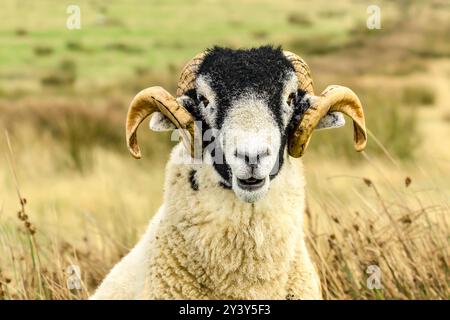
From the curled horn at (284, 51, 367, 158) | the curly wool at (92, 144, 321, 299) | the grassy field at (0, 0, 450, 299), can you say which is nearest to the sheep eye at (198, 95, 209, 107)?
the curly wool at (92, 144, 321, 299)

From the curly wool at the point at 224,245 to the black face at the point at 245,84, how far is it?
20 centimetres

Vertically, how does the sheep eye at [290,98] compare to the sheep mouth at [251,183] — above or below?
above

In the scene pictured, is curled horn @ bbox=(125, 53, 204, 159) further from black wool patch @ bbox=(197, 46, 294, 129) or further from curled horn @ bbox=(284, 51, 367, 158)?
curled horn @ bbox=(284, 51, 367, 158)

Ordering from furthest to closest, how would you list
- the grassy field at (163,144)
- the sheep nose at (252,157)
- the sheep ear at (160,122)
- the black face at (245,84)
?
the grassy field at (163,144), the sheep ear at (160,122), the black face at (245,84), the sheep nose at (252,157)

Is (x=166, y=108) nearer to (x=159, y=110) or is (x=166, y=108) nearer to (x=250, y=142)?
(x=159, y=110)

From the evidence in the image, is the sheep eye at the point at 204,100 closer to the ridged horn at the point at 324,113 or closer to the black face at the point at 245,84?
the black face at the point at 245,84

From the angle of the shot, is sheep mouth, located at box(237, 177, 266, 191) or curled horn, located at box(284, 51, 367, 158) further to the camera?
curled horn, located at box(284, 51, 367, 158)

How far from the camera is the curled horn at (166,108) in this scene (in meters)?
4.22

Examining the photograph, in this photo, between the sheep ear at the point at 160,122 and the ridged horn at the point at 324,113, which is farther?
the sheep ear at the point at 160,122

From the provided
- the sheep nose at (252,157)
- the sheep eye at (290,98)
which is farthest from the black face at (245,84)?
the sheep nose at (252,157)

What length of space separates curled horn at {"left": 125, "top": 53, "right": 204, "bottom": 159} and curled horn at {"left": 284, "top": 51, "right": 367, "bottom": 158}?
0.50 meters

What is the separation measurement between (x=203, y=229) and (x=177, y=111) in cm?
61

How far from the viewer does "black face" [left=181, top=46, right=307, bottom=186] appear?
4121 mm
